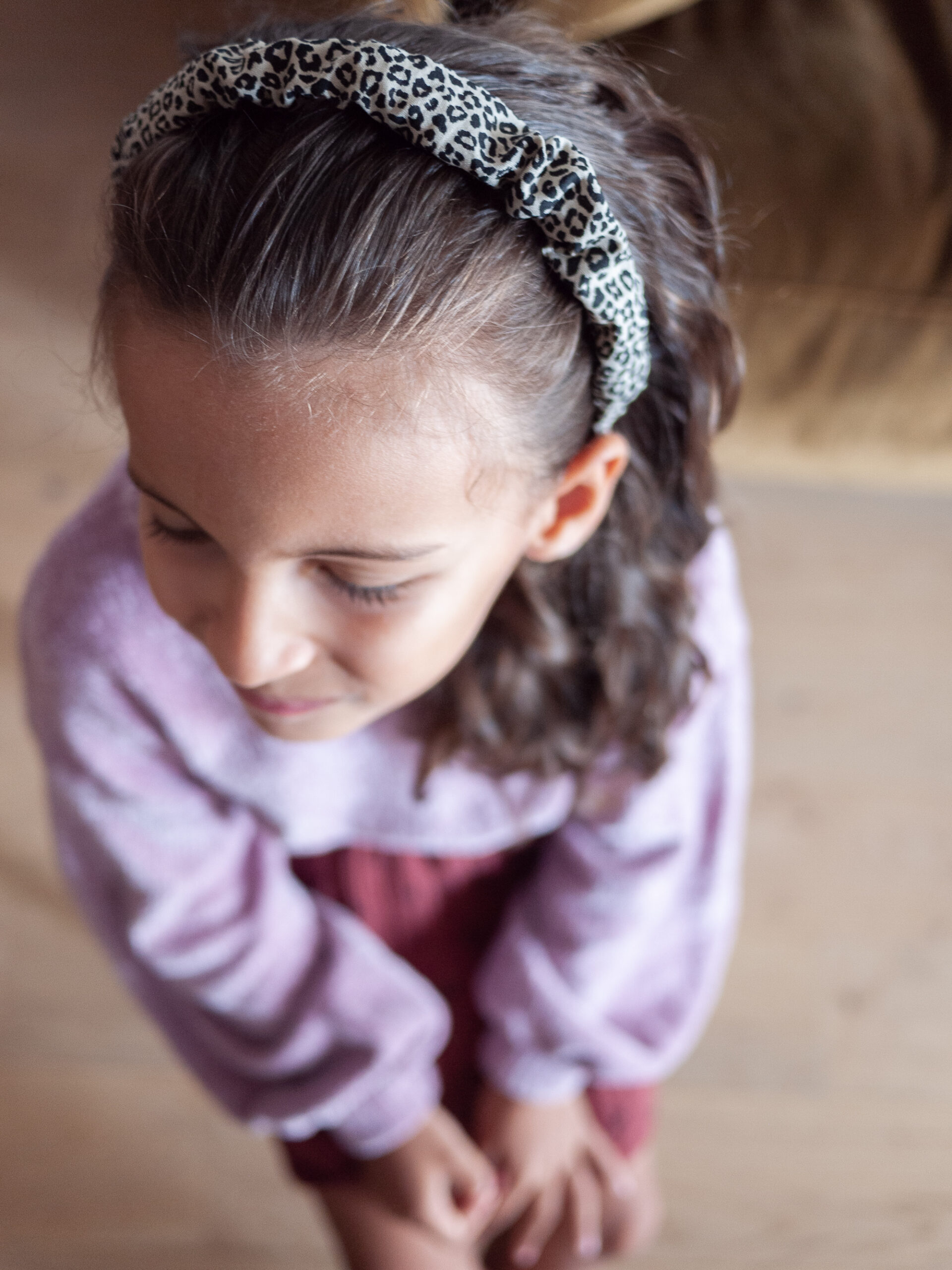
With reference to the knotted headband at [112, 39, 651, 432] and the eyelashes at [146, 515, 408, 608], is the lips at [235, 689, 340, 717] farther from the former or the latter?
the knotted headband at [112, 39, 651, 432]

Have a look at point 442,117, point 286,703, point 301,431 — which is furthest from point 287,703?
point 442,117

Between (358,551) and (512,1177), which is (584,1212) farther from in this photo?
(358,551)

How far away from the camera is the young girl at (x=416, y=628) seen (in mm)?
487

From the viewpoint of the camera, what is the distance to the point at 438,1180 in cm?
83

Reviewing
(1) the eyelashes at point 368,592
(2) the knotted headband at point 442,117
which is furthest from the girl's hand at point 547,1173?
(2) the knotted headband at point 442,117

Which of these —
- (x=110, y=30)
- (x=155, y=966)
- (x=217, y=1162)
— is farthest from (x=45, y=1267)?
(x=110, y=30)

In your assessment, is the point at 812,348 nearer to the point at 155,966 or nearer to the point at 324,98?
the point at 324,98

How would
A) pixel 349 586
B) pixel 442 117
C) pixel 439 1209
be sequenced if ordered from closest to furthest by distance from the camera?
pixel 442 117 → pixel 349 586 → pixel 439 1209

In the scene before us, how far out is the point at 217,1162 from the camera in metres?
1.03

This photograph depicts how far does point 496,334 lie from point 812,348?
529 mm

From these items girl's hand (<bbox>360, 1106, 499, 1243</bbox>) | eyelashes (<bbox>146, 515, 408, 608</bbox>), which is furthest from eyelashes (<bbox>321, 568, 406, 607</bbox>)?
girl's hand (<bbox>360, 1106, 499, 1243</bbox>)

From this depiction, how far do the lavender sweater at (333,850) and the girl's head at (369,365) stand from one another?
0.13m

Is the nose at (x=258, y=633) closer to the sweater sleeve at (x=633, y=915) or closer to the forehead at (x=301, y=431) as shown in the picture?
the forehead at (x=301, y=431)

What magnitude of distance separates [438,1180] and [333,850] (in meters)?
0.25
